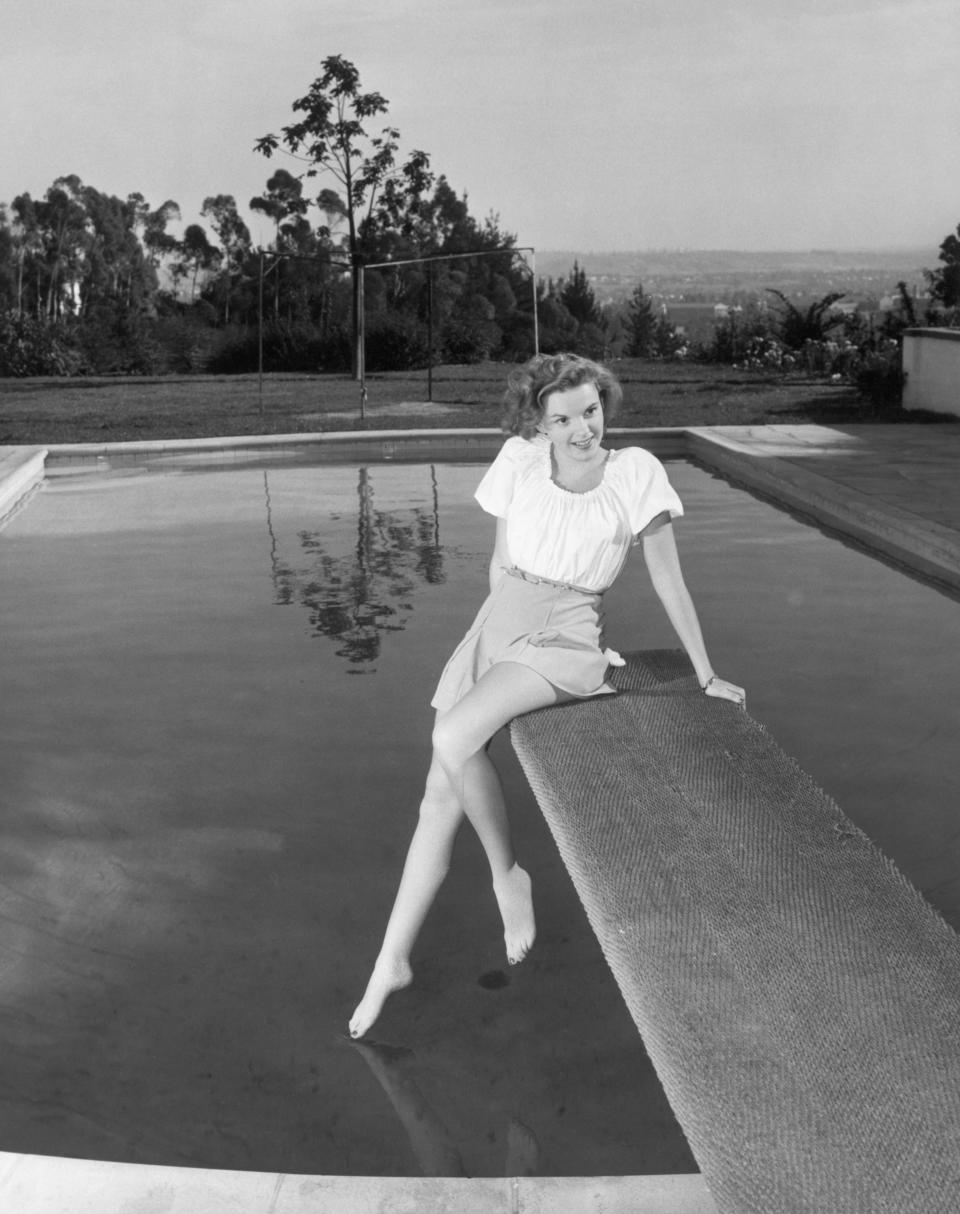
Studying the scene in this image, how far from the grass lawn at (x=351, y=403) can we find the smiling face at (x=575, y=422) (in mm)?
9936

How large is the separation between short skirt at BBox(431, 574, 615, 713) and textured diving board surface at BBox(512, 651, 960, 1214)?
95mm

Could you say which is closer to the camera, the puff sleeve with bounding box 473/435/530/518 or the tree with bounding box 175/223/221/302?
the puff sleeve with bounding box 473/435/530/518

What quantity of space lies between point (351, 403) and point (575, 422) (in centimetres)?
1361

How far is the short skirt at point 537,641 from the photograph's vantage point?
3342mm

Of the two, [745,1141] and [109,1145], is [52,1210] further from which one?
[745,1141]

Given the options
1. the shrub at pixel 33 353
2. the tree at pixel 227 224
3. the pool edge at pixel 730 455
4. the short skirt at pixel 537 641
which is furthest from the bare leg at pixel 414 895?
the tree at pixel 227 224

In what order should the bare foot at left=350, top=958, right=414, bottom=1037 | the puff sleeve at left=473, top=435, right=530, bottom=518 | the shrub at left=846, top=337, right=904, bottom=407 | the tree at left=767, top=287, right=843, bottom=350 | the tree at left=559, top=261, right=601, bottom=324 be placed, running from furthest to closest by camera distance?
the tree at left=559, top=261, right=601, bottom=324 < the tree at left=767, top=287, right=843, bottom=350 < the shrub at left=846, top=337, right=904, bottom=407 < the puff sleeve at left=473, top=435, right=530, bottom=518 < the bare foot at left=350, top=958, right=414, bottom=1037

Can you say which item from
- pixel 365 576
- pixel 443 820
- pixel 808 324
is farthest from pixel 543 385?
pixel 808 324

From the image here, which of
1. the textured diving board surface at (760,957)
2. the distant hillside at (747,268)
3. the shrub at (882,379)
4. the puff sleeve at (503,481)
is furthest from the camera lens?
the distant hillside at (747,268)

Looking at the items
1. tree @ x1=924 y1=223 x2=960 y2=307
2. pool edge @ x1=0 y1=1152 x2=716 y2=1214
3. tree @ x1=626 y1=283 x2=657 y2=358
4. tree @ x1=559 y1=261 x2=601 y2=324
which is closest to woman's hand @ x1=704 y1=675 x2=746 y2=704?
pool edge @ x1=0 y1=1152 x2=716 y2=1214

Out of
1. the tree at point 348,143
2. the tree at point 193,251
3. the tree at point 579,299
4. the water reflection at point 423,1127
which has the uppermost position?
the tree at point 348,143

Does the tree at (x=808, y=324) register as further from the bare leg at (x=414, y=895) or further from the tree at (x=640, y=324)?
the bare leg at (x=414, y=895)

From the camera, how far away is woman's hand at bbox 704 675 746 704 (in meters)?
3.48

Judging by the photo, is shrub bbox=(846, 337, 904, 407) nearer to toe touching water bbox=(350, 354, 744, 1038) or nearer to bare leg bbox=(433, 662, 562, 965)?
toe touching water bbox=(350, 354, 744, 1038)
